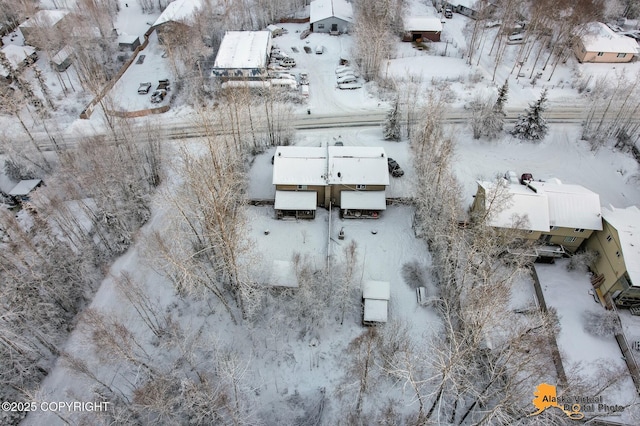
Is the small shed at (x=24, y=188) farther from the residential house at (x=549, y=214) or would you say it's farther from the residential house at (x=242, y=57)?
the residential house at (x=549, y=214)

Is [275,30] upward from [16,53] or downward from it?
upward

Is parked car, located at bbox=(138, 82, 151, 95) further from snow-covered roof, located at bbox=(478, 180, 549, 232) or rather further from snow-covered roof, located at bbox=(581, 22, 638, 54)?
snow-covered roof, located at bbox=(581, 22, 638, 54)

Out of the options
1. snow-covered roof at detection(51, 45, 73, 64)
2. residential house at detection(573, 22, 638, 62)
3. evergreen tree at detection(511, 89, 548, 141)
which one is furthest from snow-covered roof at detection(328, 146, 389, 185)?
snow-covered roof at detection(51, 45, 73, 64)

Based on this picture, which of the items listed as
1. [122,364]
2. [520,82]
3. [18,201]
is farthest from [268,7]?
[122,364]

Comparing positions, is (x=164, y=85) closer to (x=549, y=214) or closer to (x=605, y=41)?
(x=549, y=214)

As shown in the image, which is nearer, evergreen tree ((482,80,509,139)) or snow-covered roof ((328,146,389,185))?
snow-covered roof ((328,146,389,185))

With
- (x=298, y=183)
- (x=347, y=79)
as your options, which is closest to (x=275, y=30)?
(x=347, y=79)

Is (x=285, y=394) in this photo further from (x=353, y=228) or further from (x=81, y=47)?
(x=81, y=47)

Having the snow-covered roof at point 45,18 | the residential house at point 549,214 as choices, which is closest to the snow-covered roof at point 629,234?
the residential house at point 549,214
